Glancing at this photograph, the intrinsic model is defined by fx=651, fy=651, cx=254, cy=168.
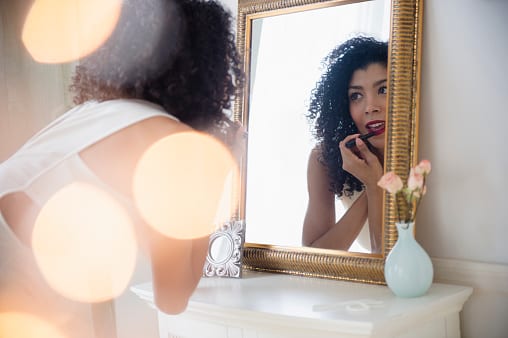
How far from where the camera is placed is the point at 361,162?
1979 mm

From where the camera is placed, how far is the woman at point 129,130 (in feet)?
3.69

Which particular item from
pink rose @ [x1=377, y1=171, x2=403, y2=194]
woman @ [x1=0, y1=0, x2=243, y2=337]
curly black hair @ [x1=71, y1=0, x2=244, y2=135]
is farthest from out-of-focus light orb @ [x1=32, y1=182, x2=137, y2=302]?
pink rose @ [x1=377, y1=171, x2=403, y2=194]

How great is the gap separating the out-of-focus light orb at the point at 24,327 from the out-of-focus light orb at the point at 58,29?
1789mm

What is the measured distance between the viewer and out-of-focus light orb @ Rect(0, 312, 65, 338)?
1.19 meters

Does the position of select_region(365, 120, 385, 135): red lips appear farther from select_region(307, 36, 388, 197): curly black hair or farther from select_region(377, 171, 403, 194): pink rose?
select_region(377, 171, 403, 194): pink rose

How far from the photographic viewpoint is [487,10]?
1.83m

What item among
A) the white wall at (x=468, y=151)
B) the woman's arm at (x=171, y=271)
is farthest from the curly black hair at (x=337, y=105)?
the woman's arm at (x=171, y=271)

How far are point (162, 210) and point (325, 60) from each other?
108 centimetres

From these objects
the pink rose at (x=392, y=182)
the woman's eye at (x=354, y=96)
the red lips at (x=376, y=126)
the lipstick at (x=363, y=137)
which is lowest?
the pink rose at (x=392, y=182)

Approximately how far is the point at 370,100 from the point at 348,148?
0.16 metres

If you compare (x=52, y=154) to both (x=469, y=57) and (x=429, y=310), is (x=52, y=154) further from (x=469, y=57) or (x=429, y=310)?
(x=469, y=57)

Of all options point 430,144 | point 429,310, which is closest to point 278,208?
point 430,144

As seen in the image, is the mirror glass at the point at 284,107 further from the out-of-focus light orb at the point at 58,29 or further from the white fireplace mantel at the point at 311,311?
the out-of-focus light orb at the point at 58,29

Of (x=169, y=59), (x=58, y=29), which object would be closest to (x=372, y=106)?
(x=169, y=59)
